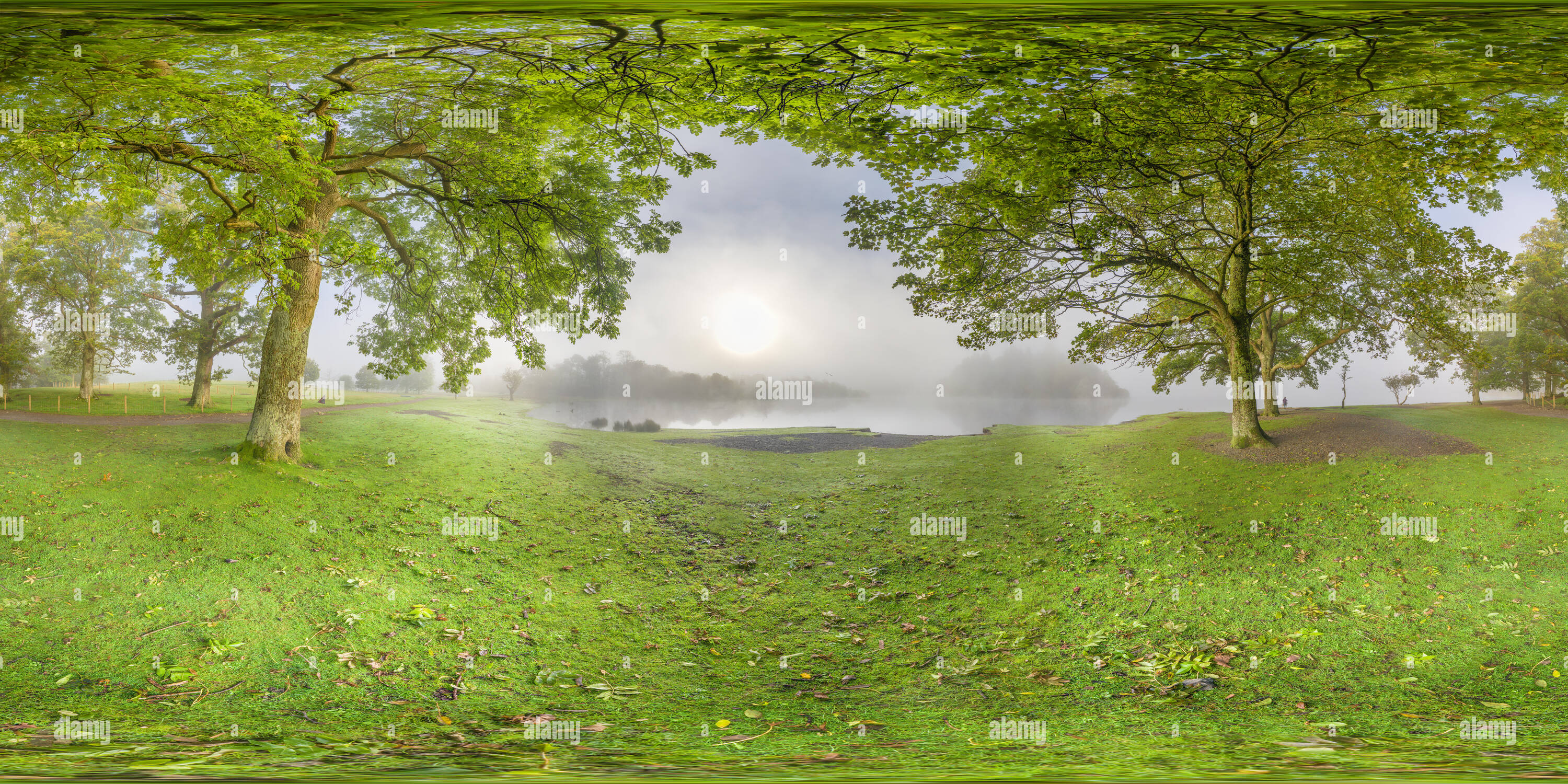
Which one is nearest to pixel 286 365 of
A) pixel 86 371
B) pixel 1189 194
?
pixel 86 371

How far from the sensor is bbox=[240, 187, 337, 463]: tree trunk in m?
10.9

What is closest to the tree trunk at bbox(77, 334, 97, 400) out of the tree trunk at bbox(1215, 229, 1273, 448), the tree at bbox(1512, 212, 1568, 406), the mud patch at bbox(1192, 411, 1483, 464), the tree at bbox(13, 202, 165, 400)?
the tree at bbox(13, 202, 165, 400)

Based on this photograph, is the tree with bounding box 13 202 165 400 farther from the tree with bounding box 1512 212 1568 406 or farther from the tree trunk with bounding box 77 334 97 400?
the tree with bounding box 1512 212 1568 406

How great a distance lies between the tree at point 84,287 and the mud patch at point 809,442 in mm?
11318

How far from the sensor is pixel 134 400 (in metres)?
12.5

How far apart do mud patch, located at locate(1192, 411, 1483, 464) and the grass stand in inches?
716

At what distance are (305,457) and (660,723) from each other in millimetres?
9638

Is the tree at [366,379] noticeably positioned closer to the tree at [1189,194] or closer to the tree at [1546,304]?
the tree at [1189,194]

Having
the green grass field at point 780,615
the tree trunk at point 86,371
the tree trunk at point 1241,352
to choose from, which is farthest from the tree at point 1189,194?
the tree trunk at point 86,371

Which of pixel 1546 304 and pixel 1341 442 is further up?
pixel 1546 304

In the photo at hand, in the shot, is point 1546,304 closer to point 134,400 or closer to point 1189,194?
point 1189,194

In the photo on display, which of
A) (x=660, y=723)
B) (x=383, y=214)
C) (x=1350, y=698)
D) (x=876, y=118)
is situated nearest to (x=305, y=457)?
→ (x=383, y=214)

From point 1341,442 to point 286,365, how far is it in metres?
19.2

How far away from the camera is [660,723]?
5.73m
